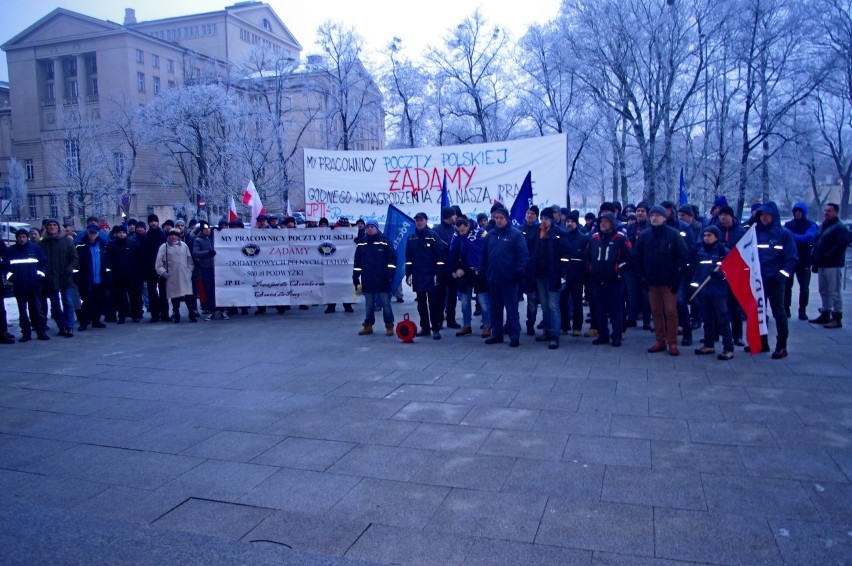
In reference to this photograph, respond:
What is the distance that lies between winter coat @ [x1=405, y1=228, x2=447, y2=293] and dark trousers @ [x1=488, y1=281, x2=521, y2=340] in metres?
0.95

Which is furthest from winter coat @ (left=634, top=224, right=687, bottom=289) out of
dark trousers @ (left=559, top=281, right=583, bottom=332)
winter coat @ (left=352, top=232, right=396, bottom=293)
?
winter coat @ (left=352, top=232, right=396, bottom=293)

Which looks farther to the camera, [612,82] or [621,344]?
[612,82]

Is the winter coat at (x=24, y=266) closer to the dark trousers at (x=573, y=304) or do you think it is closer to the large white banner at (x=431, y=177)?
the large white banner at (x=431, y=177)

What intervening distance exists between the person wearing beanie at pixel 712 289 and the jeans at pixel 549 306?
1854 mm

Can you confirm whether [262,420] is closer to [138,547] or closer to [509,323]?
[138,547]

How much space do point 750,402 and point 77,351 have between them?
364 inches

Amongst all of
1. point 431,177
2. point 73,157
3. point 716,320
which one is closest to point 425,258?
point 431,177

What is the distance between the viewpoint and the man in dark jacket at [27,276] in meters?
11.3

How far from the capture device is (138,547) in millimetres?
4070

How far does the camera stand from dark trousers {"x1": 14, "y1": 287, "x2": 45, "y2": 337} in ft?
37.7

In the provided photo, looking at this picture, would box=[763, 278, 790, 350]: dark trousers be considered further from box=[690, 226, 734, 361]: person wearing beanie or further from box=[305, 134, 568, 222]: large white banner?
box=[305, 134, 568, 222]: large white banner

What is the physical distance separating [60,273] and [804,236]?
42.3 ft

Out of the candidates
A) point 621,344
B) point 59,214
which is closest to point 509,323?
point 621,344

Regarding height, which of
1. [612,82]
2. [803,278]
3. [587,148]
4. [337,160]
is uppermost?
[612,82]
